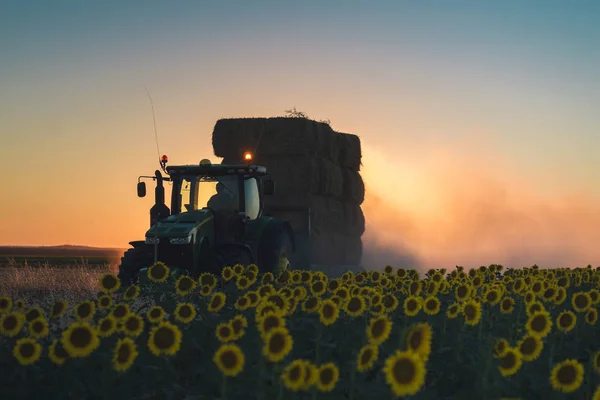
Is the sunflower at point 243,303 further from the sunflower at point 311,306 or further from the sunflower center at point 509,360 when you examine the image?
the sunflower center at point 509,360

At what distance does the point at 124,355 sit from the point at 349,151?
15761mm

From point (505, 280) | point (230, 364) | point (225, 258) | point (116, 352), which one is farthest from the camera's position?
point (225, 258)

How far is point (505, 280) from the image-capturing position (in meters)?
8.73

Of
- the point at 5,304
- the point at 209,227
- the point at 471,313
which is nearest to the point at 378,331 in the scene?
the point at 471,313

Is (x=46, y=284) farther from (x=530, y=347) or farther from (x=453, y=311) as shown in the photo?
(x=530, y=347)

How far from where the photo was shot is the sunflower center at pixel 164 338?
15.1 feet

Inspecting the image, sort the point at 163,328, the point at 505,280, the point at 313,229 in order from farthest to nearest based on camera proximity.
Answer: the point at 313,229 → the point at 505,280 → the point at 163,328

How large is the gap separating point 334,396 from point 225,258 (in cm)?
742

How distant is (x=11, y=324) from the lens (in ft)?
16.9

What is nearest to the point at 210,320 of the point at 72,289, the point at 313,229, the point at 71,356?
the point at 71,356

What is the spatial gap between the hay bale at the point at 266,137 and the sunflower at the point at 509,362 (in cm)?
1384

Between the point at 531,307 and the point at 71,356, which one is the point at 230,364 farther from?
the point at 531,307

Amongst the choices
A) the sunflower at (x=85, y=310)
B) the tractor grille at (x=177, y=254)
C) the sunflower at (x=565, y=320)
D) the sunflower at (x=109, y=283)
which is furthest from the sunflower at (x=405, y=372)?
the tractor grille at (x=177, y=254)

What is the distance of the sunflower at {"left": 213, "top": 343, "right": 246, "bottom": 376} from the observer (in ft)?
12.8
